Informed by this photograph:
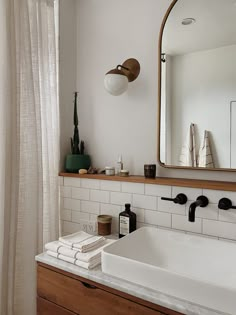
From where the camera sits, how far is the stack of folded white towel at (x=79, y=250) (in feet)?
3.69

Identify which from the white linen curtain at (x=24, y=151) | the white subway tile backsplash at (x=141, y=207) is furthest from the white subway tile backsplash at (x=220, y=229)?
the white linen curtain at (x=24, y=151)

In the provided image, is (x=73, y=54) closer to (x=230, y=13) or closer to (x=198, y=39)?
(x=198, y=39)

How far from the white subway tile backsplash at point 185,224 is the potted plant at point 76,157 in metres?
0.71

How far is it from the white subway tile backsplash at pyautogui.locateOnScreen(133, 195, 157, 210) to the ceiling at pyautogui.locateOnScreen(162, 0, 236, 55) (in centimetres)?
83

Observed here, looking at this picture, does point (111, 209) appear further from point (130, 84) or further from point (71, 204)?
point (130, 84)

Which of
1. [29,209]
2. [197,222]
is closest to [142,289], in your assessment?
[197,222]

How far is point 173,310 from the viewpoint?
872 millimetres

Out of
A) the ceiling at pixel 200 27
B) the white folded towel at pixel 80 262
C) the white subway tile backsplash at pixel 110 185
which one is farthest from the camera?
the white subway tile backsplash at pixel 110 185

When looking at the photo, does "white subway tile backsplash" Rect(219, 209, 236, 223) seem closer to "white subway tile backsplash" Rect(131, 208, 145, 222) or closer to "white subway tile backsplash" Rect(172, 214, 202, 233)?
"white subway tile backsplash" Rect(172, 214, 202, 233)

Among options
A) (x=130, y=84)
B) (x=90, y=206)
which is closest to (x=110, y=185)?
(x=90, y=206)

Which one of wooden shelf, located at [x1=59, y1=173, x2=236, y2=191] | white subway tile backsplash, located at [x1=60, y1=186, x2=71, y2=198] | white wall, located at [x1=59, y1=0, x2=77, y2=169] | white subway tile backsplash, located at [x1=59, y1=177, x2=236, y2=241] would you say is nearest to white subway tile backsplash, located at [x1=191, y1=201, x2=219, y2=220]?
white subway tile backsplash, located at [x1=59, y1=177, x2=236, y2=241]

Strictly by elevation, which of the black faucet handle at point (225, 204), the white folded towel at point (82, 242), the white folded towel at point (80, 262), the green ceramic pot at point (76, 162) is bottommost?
the white folded towel at point (80, 262)

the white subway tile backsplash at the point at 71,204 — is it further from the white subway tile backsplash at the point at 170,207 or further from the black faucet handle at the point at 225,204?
the black faucet handle at the point at 225,204

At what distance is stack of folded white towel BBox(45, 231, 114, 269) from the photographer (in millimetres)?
1125
